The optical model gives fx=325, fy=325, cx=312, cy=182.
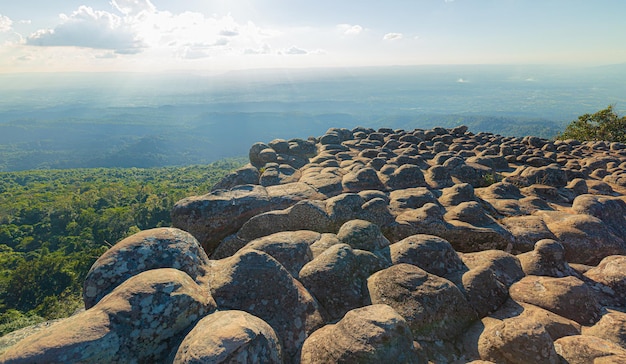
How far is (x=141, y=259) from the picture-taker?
750 centimetres

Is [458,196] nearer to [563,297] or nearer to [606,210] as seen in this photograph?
[606,210]

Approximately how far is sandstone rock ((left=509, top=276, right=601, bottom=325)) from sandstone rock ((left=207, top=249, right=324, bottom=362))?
5.49 metres

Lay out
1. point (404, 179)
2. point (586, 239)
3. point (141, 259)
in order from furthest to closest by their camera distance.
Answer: point (404, 179) < point (586, 239) < point (141, 259)

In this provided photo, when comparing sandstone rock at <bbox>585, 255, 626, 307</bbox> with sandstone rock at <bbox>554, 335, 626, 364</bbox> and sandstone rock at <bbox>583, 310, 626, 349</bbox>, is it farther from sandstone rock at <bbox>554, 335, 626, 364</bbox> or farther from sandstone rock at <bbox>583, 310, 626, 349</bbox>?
sandstone rock at <bbox>554, 335, 626, 364</bbox>

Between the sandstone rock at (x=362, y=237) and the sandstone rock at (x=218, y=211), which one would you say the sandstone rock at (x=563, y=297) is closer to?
the sandstone rock at (x=362, y=237)

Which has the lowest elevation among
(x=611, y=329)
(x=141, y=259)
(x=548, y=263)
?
(x=611, y=329)

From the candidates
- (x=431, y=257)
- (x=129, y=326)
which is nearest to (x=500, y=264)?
(x=431, y=257)

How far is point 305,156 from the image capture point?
2448cm

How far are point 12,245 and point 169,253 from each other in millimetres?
129148

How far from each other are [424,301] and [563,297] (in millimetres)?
3624

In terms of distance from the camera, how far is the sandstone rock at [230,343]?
496 centimetres

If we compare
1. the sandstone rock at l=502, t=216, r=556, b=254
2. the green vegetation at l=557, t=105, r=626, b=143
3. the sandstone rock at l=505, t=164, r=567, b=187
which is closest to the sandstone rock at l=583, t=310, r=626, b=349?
the sandstone rock at l=502, t=216, r=556, b=254

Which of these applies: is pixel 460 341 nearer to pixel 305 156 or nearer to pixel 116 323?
pixel 116 323

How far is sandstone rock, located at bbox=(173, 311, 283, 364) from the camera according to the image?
4.96 m
